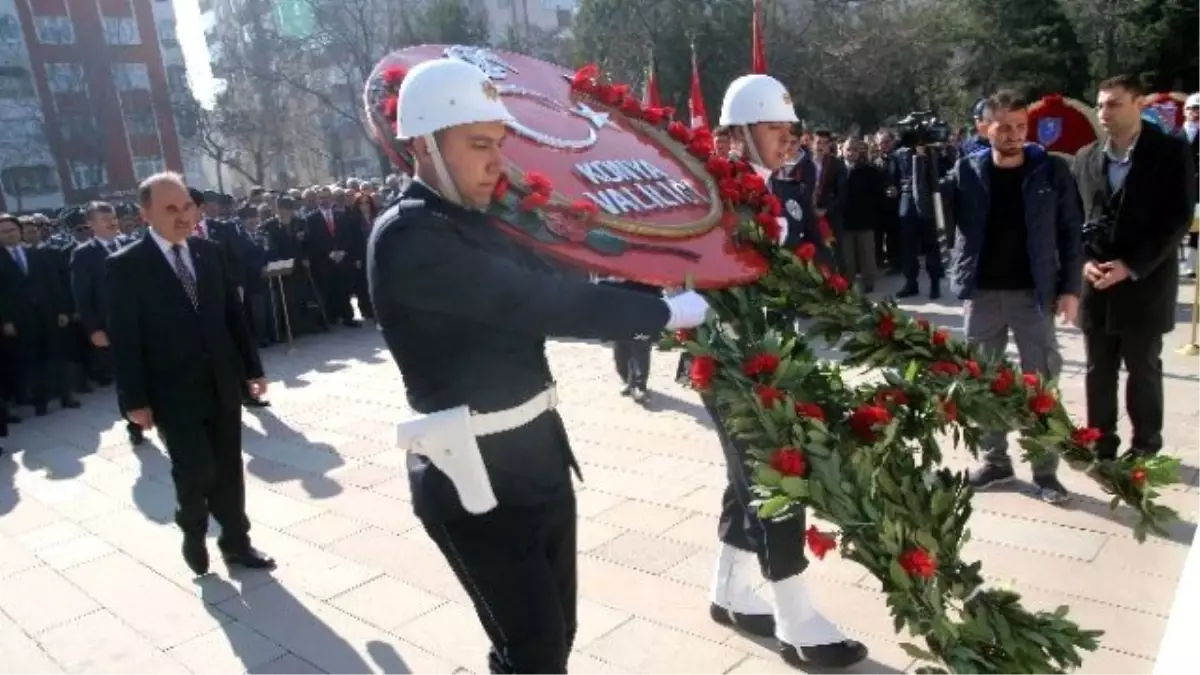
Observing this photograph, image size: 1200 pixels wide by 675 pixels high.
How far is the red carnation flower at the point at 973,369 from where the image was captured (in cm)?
224

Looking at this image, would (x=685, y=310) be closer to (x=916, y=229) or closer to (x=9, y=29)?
(x=916, y=229)

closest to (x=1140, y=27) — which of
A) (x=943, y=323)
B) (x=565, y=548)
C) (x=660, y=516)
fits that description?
(x=943, y=323)

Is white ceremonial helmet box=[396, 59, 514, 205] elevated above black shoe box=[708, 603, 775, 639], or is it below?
above

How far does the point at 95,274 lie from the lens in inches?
269

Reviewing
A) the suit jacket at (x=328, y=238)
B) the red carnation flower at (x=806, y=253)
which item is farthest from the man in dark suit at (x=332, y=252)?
the red carnation flower at (x=806, y=253)

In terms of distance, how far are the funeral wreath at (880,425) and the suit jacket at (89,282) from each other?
219 inches

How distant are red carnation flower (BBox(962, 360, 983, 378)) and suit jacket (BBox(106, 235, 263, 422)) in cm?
305

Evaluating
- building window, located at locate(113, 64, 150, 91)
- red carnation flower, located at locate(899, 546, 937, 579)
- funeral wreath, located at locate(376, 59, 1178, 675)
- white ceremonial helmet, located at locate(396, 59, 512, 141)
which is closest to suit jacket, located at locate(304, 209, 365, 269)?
funeral wreath, located at locate(376, 59, 1178, 675)

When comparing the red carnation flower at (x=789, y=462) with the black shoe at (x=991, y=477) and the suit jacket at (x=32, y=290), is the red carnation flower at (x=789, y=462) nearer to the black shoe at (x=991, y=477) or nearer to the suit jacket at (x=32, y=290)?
the black shoe at (x=991, y=477)

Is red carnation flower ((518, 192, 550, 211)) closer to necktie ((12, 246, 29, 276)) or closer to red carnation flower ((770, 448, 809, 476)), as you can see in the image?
red carnation flower ((770, 448, 809, 476))

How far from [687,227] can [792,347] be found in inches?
15.0

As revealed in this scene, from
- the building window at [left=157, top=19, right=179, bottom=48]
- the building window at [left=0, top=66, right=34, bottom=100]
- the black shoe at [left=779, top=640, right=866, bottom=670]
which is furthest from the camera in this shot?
the building window at [left=157, top=19, right=179, bottom=48]

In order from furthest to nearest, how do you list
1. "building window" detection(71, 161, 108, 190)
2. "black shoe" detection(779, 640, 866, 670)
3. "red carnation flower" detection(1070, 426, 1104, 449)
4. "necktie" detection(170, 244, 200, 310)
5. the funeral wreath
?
"building window" detection(71, 161, 108, 190), "necktie" detection(170, 244, 200, 310), "black shoe" detection(779, 640, 866, 670), "red carnation flower" detection(1070, 426, 1104, 449), the funeral wreath

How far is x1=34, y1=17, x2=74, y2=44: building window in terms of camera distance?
38.3 m
